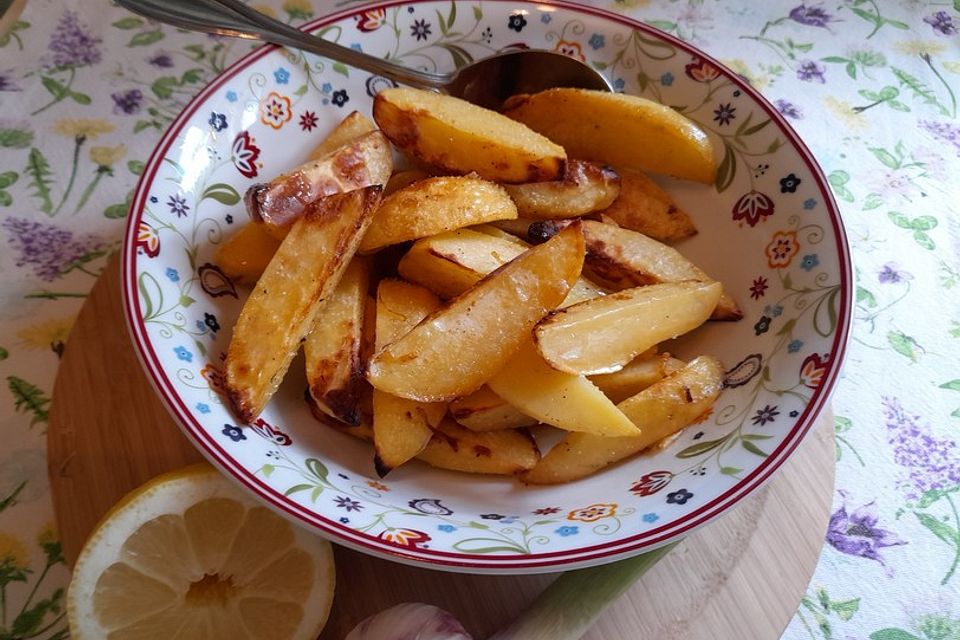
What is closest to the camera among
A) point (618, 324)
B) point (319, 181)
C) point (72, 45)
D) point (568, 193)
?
point (618, 324)

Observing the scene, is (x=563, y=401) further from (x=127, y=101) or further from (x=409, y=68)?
(x=127, y=101)

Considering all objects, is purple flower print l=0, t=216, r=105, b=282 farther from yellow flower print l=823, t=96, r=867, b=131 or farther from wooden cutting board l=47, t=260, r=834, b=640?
yellow flower print l=823, t=96, r=867, b=131

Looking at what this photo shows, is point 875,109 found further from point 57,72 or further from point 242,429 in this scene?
point 57,72

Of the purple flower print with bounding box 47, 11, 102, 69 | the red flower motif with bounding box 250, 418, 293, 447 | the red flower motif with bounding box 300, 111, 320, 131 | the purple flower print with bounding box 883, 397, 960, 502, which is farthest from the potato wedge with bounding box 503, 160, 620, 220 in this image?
the purple flower print with bounding box 47, 11, 102, 69

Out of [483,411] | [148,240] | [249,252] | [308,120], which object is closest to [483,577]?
[483,411]

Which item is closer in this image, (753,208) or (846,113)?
(753,208)

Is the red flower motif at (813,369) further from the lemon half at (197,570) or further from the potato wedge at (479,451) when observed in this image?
the lemon half at (197,570)

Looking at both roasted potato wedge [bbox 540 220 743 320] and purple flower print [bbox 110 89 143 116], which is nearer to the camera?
roasted potato wedge [bbox 540 220 743 320]
